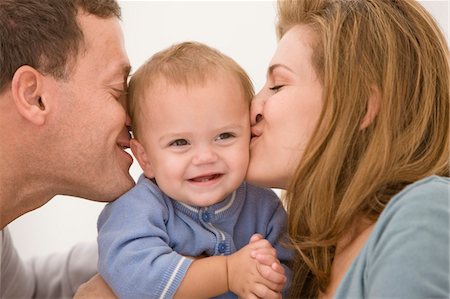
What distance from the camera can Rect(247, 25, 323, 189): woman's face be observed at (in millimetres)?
1678

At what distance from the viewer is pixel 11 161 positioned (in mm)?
2002

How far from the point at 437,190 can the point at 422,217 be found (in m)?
0.08

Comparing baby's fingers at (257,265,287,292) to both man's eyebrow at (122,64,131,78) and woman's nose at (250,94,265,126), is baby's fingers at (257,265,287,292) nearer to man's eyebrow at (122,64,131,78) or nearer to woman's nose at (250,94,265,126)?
woman's nose at (250,94,265,126)

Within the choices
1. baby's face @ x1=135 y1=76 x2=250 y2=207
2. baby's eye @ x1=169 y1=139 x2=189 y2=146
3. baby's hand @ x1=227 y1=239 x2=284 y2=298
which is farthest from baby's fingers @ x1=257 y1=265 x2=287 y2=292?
baby's eye @ x1=169 y1=139 x2=189 y2=146

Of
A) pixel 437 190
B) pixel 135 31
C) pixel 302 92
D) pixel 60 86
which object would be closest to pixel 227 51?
pixel 135 31

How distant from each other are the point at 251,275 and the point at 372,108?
0.46 m

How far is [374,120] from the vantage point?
1.61 metres

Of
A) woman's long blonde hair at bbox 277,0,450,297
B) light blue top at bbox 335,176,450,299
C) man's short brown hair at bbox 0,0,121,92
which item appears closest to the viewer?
light blue top at bbox 335,176,450,299

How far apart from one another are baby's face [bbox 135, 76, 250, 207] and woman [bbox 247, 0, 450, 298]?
6cm

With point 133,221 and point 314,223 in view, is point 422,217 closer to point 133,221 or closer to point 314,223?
point 314,223

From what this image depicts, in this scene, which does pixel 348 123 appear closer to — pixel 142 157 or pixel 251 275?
pixel 251 275

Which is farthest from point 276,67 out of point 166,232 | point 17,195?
point 17,195

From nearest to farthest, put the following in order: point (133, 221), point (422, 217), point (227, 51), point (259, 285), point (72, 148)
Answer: point (422, 217)
point (259, 285)
point (133, 221)
point (72, 148)
point (227, 51)

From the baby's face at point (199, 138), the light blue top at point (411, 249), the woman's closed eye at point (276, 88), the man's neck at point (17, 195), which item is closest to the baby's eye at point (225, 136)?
the baby's face at point (199, 138)
